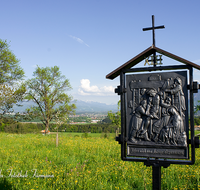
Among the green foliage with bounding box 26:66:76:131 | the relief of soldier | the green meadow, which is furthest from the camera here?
the green foliage with bounding box 26:66:76:131

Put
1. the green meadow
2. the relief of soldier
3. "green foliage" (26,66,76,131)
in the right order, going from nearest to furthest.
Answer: the relief of soldier < the green meadow < "green foliage" (26,66,76,131)

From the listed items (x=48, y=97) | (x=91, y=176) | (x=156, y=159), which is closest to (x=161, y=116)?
(x=156, y=159)

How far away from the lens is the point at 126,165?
724 centimetres

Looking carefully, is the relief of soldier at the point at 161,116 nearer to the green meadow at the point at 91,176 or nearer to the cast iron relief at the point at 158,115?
the cast iron relief at the point at 158,115

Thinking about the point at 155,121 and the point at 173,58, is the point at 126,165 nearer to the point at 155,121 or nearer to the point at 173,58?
the point at 155,121

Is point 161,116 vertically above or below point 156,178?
above

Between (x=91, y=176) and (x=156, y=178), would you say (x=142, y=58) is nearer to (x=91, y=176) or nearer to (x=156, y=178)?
(x=156, y=178)

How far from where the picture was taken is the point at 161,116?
3.78 metres

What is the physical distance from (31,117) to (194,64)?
23.3m

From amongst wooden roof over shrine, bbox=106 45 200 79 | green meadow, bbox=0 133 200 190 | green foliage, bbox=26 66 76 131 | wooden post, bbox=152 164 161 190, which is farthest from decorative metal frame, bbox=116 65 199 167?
green foliage, bbox=26 66 76 131

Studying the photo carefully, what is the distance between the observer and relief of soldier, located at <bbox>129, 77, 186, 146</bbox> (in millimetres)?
3666

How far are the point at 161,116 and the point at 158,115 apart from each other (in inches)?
2.5

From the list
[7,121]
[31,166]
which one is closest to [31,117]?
[7,121]

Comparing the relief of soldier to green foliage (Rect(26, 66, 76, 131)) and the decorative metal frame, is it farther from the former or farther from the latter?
green foliage (Rect(26, 66, 76, 131))
